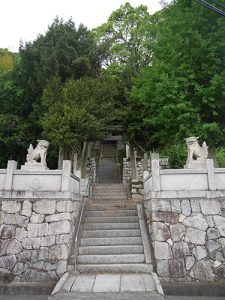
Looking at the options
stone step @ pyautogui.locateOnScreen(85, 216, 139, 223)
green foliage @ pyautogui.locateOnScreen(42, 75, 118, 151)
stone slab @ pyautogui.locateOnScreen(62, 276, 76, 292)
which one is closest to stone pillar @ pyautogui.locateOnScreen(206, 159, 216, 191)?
stone step @ pyautogui.locateOnScreen(85, 216, 139, 223)

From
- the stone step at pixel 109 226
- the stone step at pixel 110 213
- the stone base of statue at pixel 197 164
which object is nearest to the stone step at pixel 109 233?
the stone step at pixel 109 226

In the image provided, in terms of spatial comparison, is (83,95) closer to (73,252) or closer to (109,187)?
(109,187)

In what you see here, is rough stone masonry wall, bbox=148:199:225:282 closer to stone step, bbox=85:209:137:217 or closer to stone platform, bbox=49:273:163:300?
stone platform, bbox=49:273:163:300

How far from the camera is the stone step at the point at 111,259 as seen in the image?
6.89m

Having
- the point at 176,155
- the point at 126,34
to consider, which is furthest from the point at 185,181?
the point at 126,34

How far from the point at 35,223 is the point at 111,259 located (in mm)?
2478

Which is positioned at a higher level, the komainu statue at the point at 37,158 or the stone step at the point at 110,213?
the komainu statue at the point at 37,158

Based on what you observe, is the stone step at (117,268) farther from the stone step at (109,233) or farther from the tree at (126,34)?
the tree at (126,34)

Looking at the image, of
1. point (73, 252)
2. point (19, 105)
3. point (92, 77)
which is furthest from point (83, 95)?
point (73, 252)

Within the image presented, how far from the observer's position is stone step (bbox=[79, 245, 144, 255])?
7.25 meters

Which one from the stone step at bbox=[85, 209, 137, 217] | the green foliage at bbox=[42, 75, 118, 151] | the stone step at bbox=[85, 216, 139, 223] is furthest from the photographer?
the green foliage at bbox=[42, 75, 118, 151]

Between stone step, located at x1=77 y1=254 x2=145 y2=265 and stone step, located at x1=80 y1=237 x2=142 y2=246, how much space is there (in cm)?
59

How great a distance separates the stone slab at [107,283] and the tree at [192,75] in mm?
6109

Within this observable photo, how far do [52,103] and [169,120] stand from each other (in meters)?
6.50
